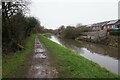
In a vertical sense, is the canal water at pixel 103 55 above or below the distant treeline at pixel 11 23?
below

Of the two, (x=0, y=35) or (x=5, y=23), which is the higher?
(x=5, y=23)

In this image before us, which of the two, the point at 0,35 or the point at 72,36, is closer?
the point at 0,35

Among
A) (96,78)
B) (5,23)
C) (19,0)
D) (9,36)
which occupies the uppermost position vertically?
(19,0)

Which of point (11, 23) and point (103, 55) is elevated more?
point (11, 23)

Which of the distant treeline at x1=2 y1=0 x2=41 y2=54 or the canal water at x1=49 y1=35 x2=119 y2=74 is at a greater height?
the distant treeline at x1=2 y1=0 x2=41 y2=54

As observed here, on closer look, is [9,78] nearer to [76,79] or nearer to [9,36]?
[76,79]

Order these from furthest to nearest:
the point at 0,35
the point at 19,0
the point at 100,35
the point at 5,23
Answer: the point at 100,35
the point at 19,0
the point at 5,23
the point at 0,35

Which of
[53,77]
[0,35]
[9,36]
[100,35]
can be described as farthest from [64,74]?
[100,35]

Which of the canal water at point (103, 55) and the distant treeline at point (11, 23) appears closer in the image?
the canal water at point (103, 55)

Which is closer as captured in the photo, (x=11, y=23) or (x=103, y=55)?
(x=11, y=23)

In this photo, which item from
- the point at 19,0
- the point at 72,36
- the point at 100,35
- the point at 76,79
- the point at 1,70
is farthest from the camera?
the point at 72,36

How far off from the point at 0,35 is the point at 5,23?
179cm

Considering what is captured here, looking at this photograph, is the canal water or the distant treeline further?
the distant treeline

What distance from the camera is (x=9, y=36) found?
706 inches
